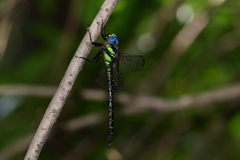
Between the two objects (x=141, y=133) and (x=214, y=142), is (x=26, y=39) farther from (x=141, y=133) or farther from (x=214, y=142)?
(x=214, y=142)

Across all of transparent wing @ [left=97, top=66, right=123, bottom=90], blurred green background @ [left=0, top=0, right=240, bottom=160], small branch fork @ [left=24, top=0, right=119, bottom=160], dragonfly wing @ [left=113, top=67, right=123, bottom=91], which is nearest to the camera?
small branch fork @ [left=24, top=0, right=119, bottom=160]

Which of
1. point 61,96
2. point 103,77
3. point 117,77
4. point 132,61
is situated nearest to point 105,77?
point 103,77

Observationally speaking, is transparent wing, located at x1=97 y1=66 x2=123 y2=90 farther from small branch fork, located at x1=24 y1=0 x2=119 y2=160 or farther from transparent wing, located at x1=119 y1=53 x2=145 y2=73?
small branch fork, located at x1=24 y1=0 x2=119 y2=160

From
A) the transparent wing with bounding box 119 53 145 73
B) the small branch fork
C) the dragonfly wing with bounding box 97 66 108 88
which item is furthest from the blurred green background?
the small branch fork

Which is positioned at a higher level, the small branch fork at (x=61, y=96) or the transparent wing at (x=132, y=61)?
the transparent wing at (x=132, y=61)

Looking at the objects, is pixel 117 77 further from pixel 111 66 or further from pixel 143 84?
pixel 143 84

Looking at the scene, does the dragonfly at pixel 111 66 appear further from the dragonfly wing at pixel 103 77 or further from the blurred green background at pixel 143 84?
the blurred green background at pixel 143 84

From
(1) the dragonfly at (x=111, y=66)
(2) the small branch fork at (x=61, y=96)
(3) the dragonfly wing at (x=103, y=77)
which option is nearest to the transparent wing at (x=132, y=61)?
(1) the dragonfly at (x=111, y=66)
